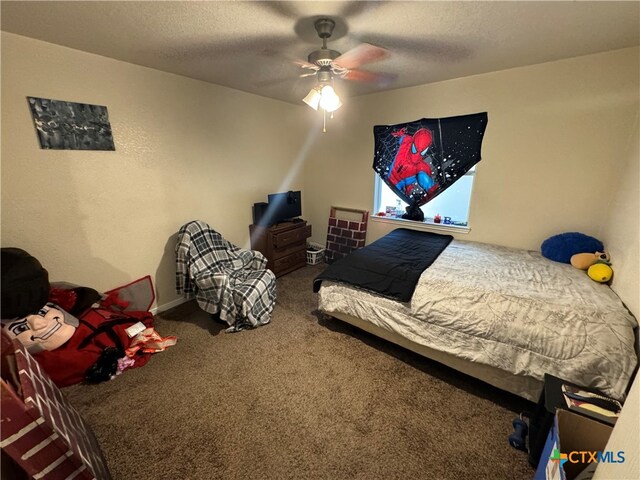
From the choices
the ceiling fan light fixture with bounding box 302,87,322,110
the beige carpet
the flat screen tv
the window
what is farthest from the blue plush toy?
the flat screen tv

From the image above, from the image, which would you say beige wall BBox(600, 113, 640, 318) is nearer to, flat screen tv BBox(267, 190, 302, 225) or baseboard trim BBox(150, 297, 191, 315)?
flat screen tv BBox(267, 190, 302, 225)

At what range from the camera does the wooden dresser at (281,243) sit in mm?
3348

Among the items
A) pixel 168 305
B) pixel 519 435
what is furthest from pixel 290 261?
pixel 519 435

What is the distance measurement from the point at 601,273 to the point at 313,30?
2.64 metres

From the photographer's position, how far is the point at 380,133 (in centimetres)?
325

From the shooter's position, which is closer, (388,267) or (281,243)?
(388,267)

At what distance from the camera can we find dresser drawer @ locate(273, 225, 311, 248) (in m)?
3.34

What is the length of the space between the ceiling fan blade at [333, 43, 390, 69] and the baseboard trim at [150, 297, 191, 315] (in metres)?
2.70

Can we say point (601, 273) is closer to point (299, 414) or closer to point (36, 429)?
point (299, 414)

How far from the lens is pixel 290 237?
349 centimetres

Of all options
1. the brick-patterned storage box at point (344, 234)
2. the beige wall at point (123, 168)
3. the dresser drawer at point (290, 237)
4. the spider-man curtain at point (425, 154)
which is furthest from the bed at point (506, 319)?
the beige wall at point (123, 168)

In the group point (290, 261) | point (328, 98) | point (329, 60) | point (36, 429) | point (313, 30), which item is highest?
point (313, 30)

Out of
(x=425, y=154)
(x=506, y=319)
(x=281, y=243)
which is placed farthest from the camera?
(x=281, y=243)

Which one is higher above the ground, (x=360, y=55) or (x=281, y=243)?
(x=360, y=55)
